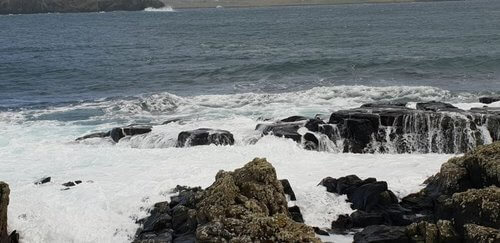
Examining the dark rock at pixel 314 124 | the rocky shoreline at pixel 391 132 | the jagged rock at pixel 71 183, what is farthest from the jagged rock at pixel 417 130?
the jagged rock at pixel 71 183

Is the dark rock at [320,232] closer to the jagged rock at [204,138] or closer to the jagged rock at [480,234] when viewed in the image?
the jagged rock at [480,234]

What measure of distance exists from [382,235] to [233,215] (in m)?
4.40

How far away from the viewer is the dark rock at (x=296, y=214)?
19.4 m

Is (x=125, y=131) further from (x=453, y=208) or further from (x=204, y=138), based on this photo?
(x=453, y=208)

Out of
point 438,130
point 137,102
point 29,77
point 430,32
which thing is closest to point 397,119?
point 438,130

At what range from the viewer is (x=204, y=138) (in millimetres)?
29750

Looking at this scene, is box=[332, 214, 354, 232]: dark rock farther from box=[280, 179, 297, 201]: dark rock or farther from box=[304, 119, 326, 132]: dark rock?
box=[304, 119, 326, 132]: dark rock

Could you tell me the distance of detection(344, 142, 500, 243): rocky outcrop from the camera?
15.9 metres

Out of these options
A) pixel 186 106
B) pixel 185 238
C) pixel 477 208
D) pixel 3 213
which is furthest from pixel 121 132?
pixel 477 208

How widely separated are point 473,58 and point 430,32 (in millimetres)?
37756

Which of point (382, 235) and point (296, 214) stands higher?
point (382, 235)

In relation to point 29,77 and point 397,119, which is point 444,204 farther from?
point 29,77

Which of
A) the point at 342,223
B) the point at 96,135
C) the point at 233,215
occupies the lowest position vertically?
the point at 96,135

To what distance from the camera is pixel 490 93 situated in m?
41.1
